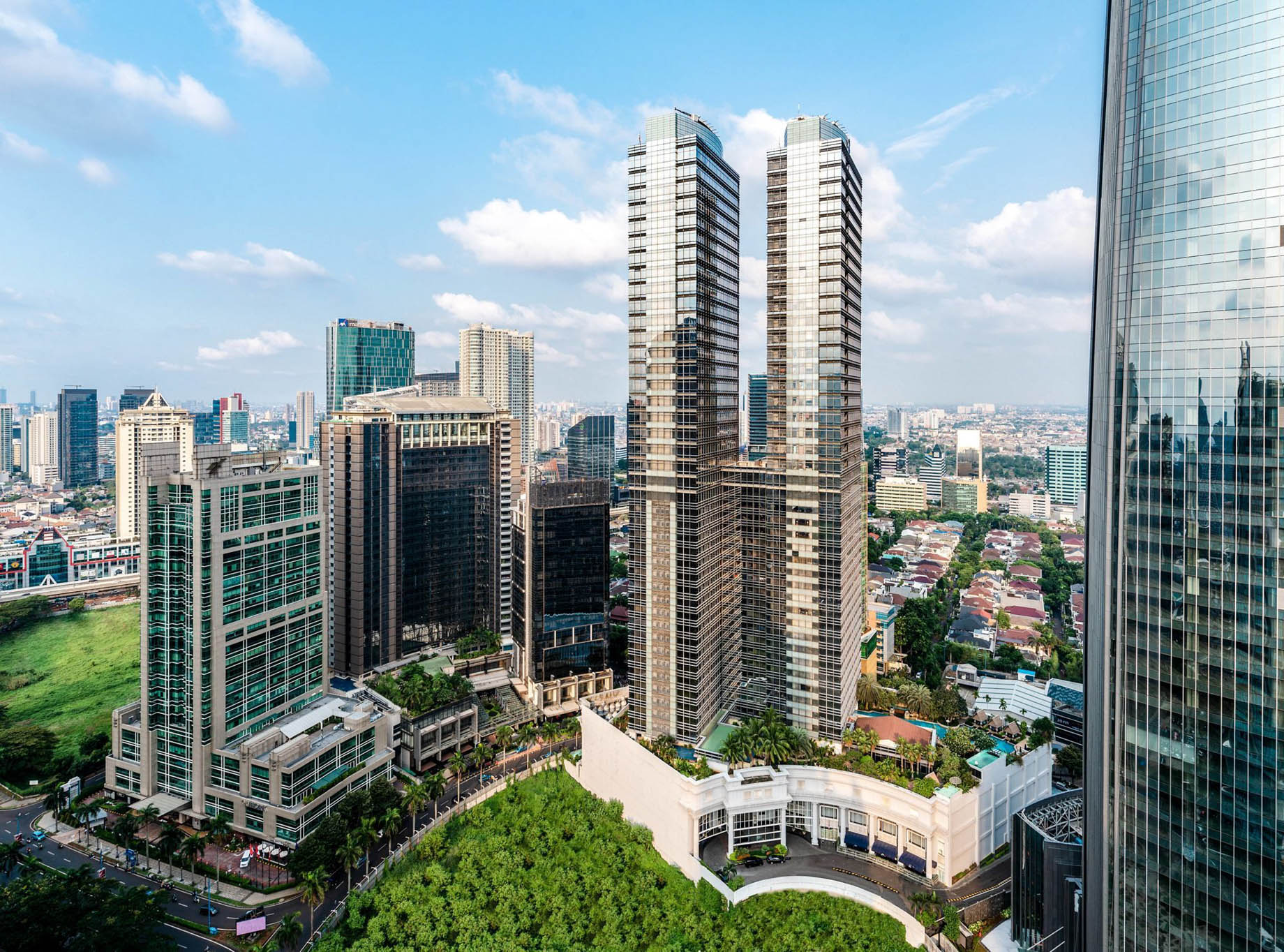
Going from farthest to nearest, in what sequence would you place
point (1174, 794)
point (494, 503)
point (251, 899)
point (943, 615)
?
point (943, 615) < point (494, 503) < point (251, 899) < point (1174, 794)

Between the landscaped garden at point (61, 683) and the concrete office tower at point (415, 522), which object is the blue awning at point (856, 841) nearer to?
the concrete office tower at point (415, 522)

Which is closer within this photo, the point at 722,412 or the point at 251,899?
the point at 251,899

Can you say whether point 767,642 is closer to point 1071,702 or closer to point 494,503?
point 1071,702

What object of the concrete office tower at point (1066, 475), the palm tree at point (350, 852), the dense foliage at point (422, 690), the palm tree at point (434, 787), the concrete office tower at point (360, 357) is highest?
the concrete office tower at point (360, 357)

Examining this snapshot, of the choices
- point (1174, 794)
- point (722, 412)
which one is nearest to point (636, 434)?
point (722, 412)

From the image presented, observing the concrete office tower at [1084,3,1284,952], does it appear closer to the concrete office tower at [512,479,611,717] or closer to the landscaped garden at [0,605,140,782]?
the concrete office tower at [512,479,611,717]

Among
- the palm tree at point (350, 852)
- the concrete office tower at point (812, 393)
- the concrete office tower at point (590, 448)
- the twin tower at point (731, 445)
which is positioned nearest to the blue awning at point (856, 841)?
the concrete office tower at point (812, 393)

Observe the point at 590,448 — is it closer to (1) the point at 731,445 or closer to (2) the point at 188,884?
(1) the point at 731,445
